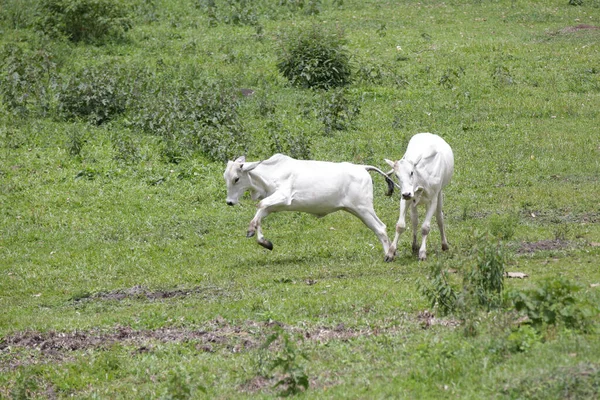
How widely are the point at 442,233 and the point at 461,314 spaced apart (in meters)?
5.06

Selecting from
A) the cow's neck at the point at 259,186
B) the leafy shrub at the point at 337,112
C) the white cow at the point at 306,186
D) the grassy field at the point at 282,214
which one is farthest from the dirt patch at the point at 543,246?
the leafy shrub at the point at 337,112

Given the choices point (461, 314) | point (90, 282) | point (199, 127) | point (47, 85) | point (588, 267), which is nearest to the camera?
point (461, 314)

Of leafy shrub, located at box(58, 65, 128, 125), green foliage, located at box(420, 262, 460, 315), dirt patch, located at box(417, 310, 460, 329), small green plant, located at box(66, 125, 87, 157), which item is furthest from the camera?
leafy shrub, located at box(58, 65, 128, 125)

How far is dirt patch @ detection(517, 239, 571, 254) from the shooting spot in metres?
13.4

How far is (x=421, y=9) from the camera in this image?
31000 millimetres

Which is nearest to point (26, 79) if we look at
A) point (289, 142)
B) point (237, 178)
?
point (289, 142)

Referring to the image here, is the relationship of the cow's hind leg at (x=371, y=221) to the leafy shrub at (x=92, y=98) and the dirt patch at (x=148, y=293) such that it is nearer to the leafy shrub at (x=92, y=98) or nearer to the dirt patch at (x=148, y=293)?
the dirt patch at (x=148, y=293)

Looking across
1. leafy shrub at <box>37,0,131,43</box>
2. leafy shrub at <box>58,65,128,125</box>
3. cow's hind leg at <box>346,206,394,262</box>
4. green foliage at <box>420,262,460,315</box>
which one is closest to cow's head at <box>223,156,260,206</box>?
cow's hind leg at <box>346,206,394,262</box>

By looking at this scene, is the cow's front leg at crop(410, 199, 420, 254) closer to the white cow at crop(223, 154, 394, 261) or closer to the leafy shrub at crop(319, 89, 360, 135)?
the white cow at crop(223, 154, 394, 261)

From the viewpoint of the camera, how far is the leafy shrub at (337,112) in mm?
20353

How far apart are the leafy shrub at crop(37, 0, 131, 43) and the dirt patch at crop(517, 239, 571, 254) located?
16.1 m

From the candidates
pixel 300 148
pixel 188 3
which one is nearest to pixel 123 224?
pixel 300 148

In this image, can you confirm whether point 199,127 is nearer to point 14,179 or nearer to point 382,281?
point 14,179

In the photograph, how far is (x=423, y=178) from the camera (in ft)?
44.9
